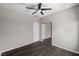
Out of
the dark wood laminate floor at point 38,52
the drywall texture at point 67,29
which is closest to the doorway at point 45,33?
the drywall texture at point 67,29

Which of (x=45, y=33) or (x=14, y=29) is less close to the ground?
(x=14, y=29)

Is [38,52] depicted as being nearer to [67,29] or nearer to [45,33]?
[67,29]

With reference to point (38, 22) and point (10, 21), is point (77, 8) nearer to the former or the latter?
point (38, 22)

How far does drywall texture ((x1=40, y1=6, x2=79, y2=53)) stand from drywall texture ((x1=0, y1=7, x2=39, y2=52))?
189 cm

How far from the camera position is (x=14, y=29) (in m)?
3.35

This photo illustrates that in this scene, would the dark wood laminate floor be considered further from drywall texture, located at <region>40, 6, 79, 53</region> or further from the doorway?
the doorway

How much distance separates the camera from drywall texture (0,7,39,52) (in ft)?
9.36

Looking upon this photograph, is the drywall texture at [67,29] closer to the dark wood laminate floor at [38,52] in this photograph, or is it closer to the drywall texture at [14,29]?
the dark wood laminate floor at [38,52]

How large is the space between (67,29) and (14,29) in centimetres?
299

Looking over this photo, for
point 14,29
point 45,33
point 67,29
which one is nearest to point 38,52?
point 14,29

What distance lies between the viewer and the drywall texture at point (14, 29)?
2.85 meters

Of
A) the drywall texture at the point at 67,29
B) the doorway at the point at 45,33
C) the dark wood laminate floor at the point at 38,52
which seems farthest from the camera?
the doorway at the point at 45,33

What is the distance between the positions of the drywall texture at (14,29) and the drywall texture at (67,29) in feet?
6.21

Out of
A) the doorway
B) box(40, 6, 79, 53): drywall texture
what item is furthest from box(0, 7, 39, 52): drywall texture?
box(40, 6, 79, 53): drywall texture
